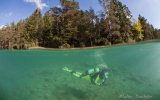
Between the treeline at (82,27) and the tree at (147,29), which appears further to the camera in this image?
the treeline at (82,27)

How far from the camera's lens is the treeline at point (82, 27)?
5.95 meters

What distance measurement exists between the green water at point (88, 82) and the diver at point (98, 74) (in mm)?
153

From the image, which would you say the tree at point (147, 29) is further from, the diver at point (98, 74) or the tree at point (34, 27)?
the tree at point (34, 27)

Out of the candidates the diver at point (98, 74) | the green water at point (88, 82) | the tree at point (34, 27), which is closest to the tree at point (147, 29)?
the green water at point (88, 82)

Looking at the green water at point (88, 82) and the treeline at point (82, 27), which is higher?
the treeline at point (82, 27)

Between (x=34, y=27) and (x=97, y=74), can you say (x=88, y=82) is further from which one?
(x=34, y=27)

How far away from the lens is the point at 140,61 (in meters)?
7.88

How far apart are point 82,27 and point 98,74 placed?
1807mm

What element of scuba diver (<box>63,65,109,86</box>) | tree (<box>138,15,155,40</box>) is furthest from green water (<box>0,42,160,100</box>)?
tree (<box>138,15,155,40</box>)

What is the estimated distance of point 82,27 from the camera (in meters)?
6.41

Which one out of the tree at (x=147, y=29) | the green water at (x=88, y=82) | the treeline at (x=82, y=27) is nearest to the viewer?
the tree at (x=147, y=29)

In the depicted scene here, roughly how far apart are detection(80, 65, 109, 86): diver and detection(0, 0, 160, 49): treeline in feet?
4.93

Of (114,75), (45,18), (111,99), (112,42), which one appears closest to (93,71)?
(114,75)

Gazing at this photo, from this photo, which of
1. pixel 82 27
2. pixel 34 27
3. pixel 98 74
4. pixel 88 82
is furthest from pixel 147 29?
pixel 88 82
